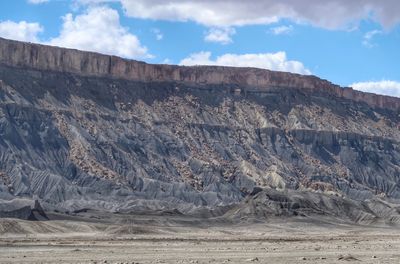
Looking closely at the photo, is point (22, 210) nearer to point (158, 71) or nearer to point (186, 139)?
point (186, 139)

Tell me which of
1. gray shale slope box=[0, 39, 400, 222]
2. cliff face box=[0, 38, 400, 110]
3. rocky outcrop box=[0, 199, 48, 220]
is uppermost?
cliff face box=[0, 38, 400, 110]

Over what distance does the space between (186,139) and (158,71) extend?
1734 cm

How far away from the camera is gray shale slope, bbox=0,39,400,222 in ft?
390

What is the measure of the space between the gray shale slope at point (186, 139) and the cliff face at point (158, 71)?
8.5 inches

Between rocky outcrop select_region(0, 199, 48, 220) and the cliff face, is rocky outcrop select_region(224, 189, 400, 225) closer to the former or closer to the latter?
rocky outcrop select_region(0, 199, 48, 220)

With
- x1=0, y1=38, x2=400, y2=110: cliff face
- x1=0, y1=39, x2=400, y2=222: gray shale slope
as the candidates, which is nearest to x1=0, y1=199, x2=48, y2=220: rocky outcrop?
x1=0, y1=39, x2=400, y2=222: gray shale slope

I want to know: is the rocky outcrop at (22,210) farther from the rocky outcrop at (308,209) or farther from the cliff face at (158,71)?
the cliff face at (158,71)

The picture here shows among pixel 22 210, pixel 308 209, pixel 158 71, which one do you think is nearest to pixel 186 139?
pixel 158 71

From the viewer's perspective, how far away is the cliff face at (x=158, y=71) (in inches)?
5477

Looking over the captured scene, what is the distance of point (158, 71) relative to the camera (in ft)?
512

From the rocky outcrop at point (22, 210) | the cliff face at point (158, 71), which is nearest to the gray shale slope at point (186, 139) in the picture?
the cliff face at point (158, 71)

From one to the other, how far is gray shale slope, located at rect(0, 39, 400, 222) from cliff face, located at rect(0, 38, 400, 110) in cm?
22

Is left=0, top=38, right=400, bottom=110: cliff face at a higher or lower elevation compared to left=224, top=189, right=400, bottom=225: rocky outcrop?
higher

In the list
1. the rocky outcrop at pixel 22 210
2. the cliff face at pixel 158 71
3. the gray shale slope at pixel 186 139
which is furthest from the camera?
the cliff face at pixel 158 71
